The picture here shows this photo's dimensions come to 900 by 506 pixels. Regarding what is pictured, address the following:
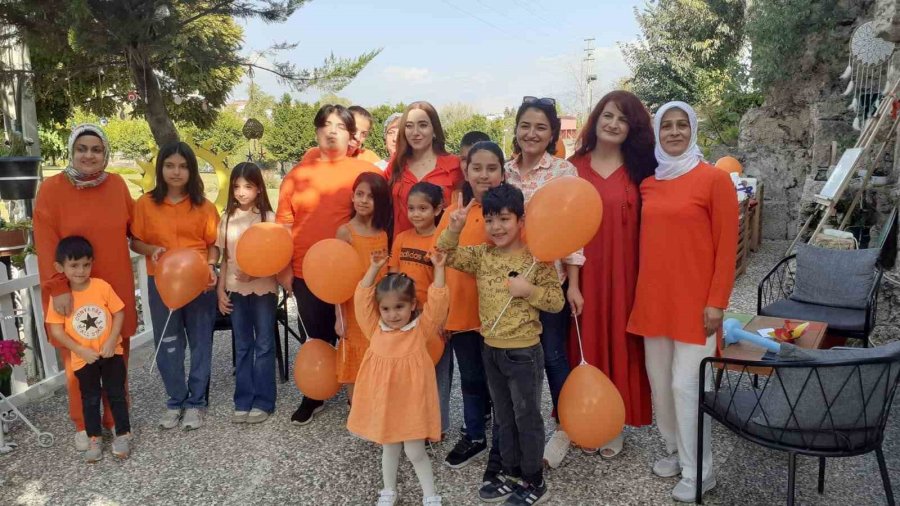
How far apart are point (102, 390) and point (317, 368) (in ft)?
3.72

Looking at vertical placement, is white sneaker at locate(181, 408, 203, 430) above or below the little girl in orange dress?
below

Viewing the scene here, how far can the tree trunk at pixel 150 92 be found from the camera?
4.61m

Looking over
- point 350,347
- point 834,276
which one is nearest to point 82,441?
point 350,347

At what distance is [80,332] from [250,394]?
0.97 metres

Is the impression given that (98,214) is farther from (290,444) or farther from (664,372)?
(664,372)

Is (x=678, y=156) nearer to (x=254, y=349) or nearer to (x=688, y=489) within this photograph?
(x=688, y=489)

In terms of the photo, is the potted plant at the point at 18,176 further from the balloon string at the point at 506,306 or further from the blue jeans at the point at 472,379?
the balloon string at the point at 506,306

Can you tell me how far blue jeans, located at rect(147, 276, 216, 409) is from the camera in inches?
128

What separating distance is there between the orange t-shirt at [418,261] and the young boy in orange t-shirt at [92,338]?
4.94 feet

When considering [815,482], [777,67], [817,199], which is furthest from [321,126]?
[777,67]

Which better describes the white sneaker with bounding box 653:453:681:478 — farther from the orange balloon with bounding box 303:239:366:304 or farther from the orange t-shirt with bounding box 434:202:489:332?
the orange balloon with bounding box 303:239:366:304

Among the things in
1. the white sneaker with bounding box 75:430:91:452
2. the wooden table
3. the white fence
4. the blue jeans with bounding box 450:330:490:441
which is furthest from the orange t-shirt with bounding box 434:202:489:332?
the white fence

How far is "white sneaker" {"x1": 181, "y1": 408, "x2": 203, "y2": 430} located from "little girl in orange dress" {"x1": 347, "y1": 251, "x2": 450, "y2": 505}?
147 cm

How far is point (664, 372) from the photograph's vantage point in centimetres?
262
